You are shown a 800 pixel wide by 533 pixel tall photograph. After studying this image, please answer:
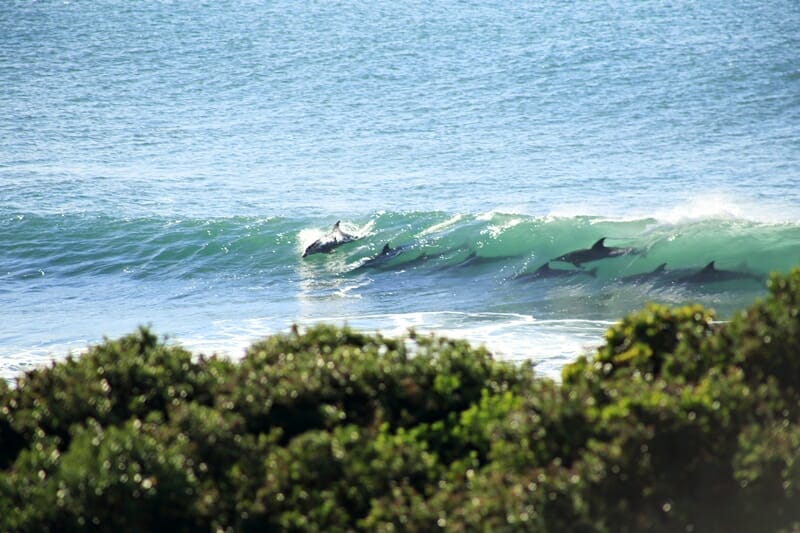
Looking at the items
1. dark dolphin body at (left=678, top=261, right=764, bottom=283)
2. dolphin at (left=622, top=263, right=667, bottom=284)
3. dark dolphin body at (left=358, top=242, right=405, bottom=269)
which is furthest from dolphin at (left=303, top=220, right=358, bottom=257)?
dark dolphin body at (left=678, top=261, right=764, bottom=283)

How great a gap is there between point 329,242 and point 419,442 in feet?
56.9

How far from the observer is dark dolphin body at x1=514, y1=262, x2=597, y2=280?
63.6ft

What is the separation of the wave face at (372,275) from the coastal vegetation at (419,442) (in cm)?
777

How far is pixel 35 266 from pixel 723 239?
12532 millimetres

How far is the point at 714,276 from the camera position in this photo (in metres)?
18.8

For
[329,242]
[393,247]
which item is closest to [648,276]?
[393,247]

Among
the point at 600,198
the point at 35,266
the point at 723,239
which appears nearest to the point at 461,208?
the point at 600,198

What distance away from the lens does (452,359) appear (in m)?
6.19

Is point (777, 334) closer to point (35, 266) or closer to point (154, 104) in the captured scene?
point (35, 266)

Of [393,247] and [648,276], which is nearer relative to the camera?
[648,276]

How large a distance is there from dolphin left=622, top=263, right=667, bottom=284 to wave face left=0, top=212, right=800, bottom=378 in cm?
7

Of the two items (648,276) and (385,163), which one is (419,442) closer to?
(648,276)

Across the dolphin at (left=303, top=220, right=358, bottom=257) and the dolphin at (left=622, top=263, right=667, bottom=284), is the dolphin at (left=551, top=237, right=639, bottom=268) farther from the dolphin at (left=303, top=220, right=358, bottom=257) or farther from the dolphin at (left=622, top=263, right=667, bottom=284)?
the dolphin at (left=303, top=220, right=358, bottom=257)

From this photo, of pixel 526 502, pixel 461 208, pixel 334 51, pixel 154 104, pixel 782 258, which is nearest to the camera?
pixel 526 502
